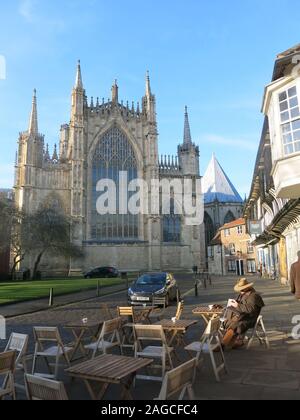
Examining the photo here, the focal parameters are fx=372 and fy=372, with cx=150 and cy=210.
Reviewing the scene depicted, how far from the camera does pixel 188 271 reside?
54.1 metres

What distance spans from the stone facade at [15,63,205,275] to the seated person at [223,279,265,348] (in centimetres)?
4223

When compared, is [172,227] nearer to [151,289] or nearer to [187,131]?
[187,131]

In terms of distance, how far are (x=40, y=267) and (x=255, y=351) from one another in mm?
44661

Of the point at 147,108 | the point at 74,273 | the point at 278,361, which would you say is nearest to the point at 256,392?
the point at 278,361

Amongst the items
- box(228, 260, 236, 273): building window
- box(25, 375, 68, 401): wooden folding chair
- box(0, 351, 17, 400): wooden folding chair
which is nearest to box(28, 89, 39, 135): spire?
box(228, 260, 236, 273): building window

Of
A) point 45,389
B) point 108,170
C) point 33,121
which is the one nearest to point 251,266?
point 108,170

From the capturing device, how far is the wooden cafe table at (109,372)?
13.6ft

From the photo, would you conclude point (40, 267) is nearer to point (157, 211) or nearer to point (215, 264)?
point (157, 211)

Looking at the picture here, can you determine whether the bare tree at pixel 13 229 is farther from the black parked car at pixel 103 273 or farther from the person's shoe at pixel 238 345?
the person's shoe at pixel 238 345

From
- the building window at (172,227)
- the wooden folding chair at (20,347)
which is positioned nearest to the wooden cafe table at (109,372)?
the wooden folding chair at (20,347)

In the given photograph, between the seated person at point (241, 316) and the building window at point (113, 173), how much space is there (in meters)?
44.5

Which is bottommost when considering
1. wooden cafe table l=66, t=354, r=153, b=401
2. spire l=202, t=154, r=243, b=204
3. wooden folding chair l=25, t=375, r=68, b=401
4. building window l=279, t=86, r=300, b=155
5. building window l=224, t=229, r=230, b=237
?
wooden cafe table l=66, t=354, r=153, b=401

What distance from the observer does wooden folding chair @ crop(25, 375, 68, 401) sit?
326 cm

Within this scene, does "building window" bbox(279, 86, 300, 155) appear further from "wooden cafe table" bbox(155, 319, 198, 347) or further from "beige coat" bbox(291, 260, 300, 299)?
"wooden cafe table" bbox(155, 319, 198, 347)
